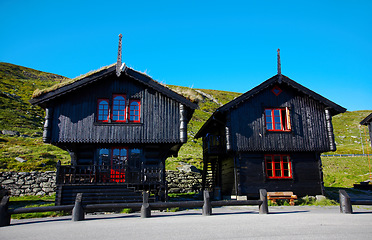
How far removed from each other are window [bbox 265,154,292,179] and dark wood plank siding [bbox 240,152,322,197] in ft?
1.05

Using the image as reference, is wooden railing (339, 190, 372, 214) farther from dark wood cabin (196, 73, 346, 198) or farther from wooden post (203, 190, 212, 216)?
dark wood cabin (196, 73, 346, 198)

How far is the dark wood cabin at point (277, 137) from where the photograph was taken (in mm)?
20359

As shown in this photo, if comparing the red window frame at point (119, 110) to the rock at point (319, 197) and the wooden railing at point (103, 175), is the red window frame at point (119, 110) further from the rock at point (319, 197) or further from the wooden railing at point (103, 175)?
the rock at point (319, 197)

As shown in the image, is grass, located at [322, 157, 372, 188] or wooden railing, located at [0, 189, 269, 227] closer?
wooden railing, located at [0, 189, 269, 227]

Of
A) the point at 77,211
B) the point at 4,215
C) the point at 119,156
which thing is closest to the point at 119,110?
the point at 119,156

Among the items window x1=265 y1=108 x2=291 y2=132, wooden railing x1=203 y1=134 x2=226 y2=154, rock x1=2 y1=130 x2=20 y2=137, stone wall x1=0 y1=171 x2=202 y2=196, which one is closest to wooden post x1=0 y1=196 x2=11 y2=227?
stone wall x1=0 y1=171 x2=202 y2=196

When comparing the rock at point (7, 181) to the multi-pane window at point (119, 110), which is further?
the rock at point (7, 181)

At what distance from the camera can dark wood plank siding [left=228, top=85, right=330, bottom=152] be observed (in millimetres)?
20500

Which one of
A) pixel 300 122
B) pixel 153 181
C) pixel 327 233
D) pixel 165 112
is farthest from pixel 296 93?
pixel 327 233

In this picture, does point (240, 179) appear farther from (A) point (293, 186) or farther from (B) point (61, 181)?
(B) point (61, 181)

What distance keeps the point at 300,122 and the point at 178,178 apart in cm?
1153

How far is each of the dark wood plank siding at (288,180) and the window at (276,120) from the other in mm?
1896

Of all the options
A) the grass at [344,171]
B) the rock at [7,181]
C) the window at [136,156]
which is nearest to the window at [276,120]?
the window at [136,156]

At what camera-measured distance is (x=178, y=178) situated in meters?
27.3
